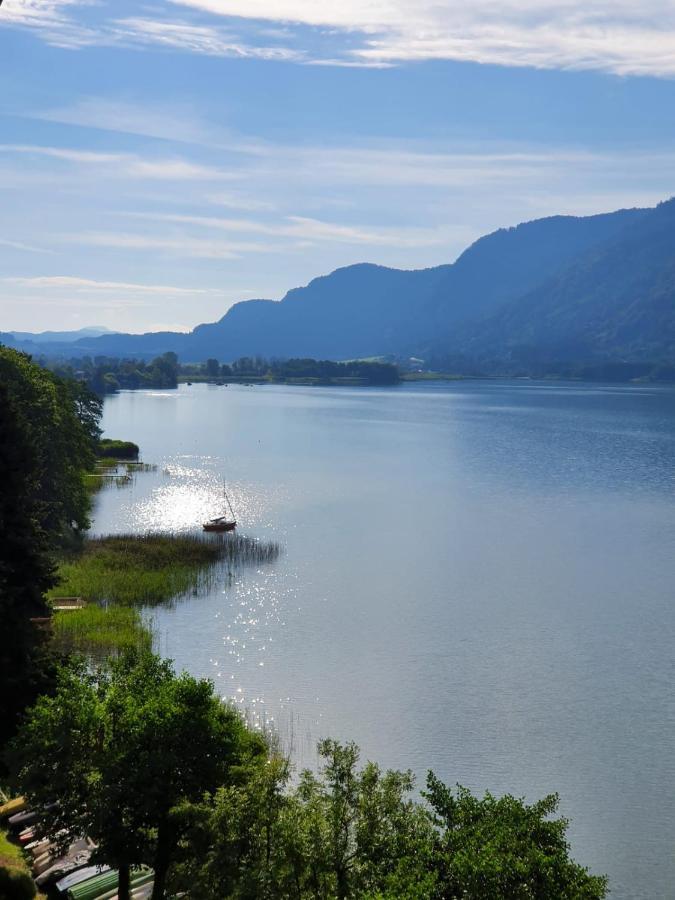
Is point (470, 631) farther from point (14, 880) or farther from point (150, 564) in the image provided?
point (14, 880)

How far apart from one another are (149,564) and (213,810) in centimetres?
5063

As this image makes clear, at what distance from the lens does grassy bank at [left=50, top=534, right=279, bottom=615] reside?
63.6m

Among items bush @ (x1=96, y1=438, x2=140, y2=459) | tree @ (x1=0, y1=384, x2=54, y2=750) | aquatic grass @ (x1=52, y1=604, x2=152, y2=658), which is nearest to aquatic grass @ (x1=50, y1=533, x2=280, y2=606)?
aquatic grass @ (x1=52, y1=604, x2=152, y2=658)

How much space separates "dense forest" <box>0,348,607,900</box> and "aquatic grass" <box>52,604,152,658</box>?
17824 mm

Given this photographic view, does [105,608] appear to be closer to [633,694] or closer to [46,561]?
[46,561]

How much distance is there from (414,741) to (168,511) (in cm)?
6181

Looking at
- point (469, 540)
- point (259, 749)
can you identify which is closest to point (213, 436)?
point (469, 540)

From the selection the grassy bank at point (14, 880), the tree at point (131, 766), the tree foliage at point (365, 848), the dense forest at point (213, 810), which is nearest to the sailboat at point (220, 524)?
the dense forest at point (213, 810)

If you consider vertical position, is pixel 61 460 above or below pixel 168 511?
above

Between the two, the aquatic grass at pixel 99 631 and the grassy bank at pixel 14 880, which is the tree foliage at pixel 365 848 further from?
the aquatic grass at pixel 99 631

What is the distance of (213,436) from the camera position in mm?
194000

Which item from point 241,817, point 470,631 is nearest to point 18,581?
point 241,817

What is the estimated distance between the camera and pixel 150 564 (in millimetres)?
72375

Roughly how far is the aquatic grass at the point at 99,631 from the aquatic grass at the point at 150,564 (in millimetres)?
3911
